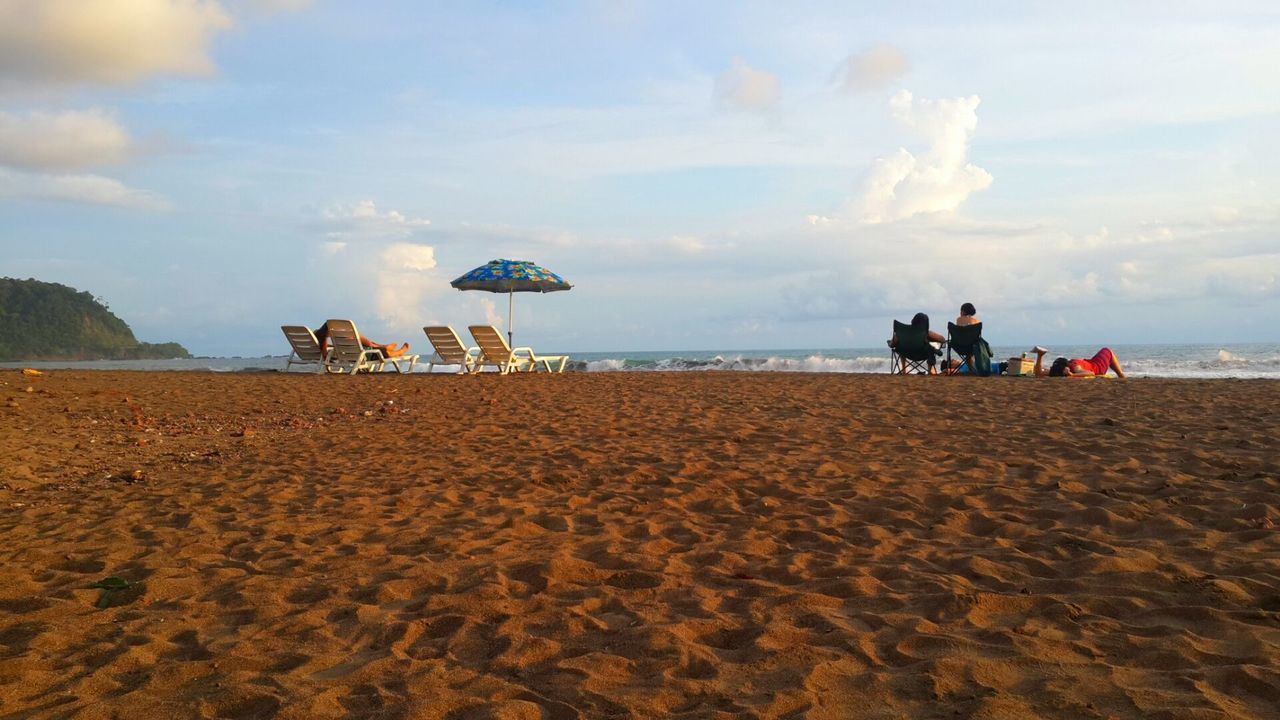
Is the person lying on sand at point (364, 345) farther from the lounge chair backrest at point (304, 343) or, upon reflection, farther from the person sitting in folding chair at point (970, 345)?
the person sitting in folding chair at point (970, 345)

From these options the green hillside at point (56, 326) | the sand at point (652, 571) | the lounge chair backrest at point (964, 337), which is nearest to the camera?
the sand at point (652, 571)

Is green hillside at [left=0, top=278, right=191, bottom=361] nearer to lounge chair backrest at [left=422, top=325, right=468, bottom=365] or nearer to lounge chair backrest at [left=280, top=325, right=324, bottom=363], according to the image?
lounge chair backrest at [left=280, top=325, right=324, bottom=363]

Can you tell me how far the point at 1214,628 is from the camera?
2711mm

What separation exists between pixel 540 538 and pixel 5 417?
6.71m

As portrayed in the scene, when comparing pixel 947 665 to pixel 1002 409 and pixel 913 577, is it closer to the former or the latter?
pixel 913 577

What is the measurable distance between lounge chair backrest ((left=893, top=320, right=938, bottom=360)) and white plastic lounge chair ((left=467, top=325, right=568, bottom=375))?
6.29 m

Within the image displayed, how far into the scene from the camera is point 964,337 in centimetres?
1382

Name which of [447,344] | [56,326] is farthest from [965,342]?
[56,326]

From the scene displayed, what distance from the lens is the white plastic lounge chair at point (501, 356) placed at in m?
14.9

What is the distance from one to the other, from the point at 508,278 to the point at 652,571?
13.2 metres

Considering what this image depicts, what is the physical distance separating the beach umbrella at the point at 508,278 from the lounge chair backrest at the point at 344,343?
2.53m

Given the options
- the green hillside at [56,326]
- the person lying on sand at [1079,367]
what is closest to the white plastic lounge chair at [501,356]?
the person lying on sand at [1079,367]

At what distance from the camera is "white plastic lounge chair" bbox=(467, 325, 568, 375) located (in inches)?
587

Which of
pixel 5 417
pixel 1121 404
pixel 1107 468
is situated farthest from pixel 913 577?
pixel 5 417
